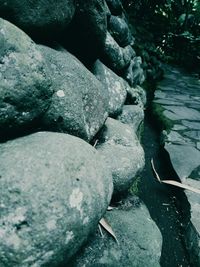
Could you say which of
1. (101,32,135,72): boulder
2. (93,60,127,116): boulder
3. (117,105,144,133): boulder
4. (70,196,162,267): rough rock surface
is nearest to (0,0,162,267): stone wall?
(70,196,162,267): rough rock surface

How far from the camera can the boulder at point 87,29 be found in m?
2.33

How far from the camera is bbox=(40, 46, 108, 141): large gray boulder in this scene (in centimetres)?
180

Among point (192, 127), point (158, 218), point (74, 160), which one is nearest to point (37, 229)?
point (74, 160)

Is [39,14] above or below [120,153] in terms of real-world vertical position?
above

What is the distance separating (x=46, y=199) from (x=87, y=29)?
1.61 meters

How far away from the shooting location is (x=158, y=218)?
2561 mm

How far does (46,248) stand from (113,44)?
2507 millimetres

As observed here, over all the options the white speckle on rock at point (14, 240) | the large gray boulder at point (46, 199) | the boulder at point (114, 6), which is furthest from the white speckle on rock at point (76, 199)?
the boulder at point (114, 6)

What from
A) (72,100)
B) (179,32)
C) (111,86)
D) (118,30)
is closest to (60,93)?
(72,100)

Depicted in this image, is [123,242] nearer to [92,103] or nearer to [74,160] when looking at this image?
[74,160]

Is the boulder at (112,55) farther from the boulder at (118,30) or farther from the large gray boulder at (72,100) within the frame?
the large gray boulder at (72,100)

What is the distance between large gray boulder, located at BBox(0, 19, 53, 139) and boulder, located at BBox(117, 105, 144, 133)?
174 cm

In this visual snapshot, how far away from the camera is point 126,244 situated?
75.6 inches

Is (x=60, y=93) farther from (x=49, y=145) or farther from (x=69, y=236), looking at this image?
(x=69, y=236)
